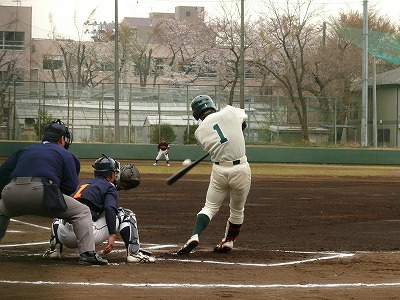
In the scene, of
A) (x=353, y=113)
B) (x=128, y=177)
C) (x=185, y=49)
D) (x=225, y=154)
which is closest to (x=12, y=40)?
(x=128, y=177)

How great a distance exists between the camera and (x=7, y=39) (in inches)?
155

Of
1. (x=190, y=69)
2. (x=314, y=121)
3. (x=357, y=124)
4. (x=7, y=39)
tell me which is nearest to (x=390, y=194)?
(x=7, y=39)

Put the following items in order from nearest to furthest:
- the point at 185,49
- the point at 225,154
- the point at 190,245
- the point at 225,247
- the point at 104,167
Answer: the point at 104,167
the point at 190,245
the point at 225,154
the point at 225,247
the point at 185,49

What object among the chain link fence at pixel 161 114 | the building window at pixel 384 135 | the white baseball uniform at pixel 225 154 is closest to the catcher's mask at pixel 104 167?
the white baseball uniform at pixel 225 154

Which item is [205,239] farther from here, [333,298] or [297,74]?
[297,74]

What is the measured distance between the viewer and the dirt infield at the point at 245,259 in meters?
6.73

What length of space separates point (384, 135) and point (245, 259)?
50.3m

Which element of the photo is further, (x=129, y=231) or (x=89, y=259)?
(x=129, y=231)

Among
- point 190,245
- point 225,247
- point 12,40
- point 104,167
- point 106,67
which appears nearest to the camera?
point 12,40

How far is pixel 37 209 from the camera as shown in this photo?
7.52m

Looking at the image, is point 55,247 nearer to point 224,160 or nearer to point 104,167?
point 104,167

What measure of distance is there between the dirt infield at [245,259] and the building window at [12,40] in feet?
6.60

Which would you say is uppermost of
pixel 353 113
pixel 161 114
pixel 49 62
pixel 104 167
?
pixel 353 113

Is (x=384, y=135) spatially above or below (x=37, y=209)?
above
